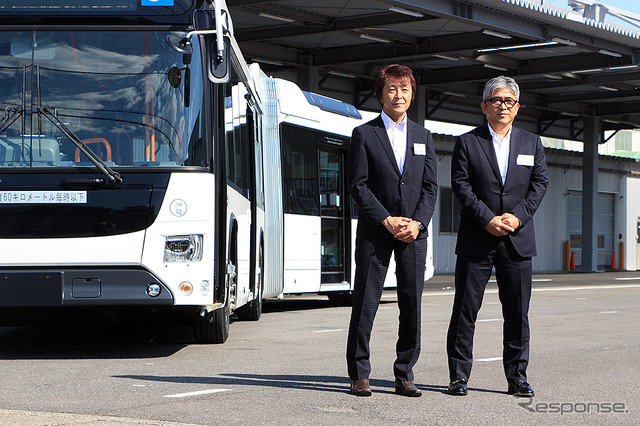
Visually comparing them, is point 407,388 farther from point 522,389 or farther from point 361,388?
point 522,389

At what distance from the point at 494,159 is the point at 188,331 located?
580cm

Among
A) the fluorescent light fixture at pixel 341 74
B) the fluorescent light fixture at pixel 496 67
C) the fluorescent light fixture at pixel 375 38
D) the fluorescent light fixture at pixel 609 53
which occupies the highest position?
the fluorescent light fixture at pixel 375 38

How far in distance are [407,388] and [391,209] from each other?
112cm

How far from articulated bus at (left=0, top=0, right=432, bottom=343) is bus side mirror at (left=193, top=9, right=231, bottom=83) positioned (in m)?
0.01

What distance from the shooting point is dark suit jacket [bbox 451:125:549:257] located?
6359mm

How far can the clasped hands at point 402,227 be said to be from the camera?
6.22m

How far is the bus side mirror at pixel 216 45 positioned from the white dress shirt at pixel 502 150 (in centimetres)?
240

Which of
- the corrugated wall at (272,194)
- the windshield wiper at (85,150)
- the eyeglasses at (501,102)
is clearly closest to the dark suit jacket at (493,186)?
the eyeglasses at (501,102)

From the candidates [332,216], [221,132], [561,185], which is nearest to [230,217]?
[221,132]

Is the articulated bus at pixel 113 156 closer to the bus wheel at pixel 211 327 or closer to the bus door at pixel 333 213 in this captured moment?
the bus wheel at pixel 211 327

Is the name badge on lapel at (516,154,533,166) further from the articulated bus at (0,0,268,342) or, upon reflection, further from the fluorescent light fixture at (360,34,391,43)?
the fluorescent light fixture at (360,34,391,43)

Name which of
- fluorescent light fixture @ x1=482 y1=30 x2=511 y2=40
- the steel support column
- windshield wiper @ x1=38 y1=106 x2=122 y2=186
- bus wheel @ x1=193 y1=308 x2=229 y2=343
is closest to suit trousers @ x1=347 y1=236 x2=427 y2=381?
windshield wiper @ x1=38 y1=106 x2=122 y2=186

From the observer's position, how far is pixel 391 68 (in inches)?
254

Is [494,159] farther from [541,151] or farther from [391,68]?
[391,68]
